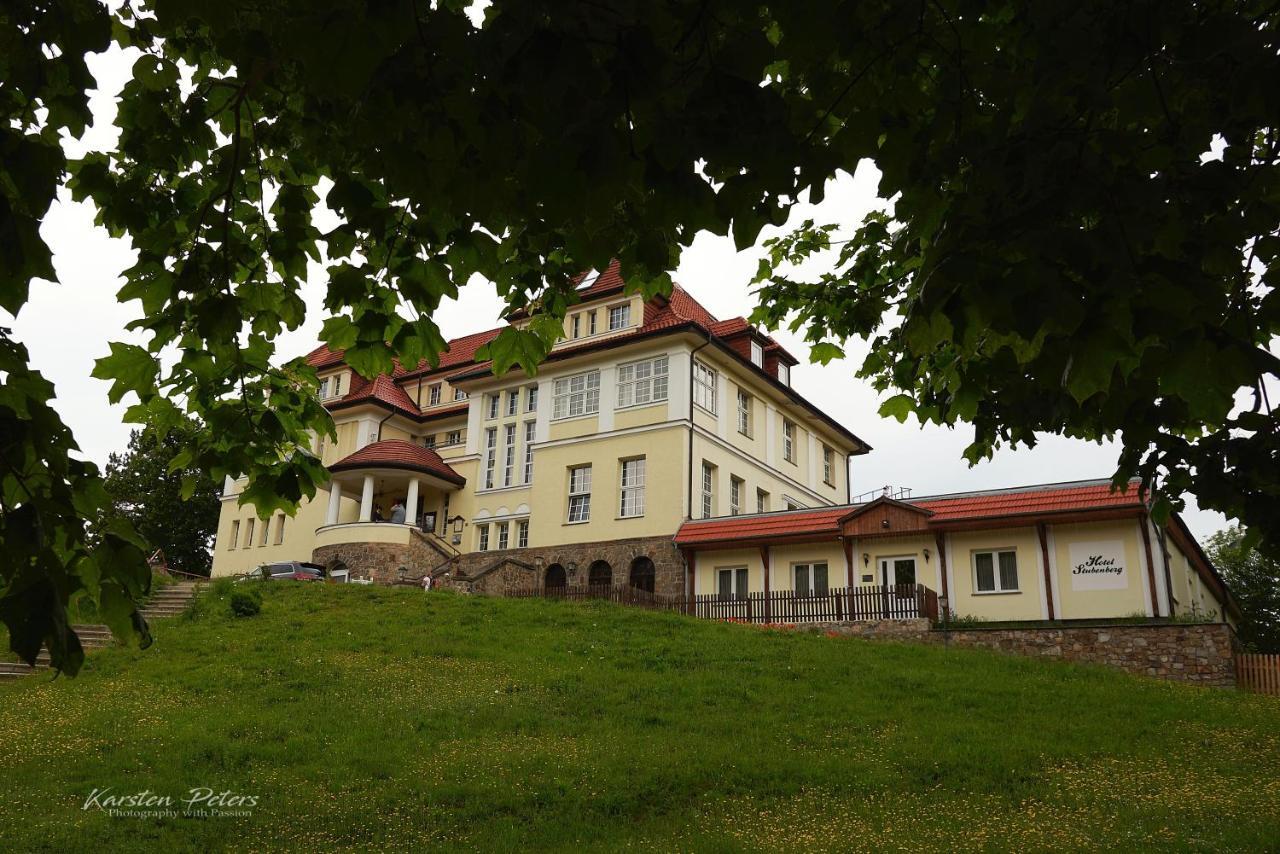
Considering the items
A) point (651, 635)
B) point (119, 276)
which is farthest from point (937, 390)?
point (651, 635)

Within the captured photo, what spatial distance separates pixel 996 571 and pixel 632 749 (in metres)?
16.4

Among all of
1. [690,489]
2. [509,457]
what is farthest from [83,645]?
[509,457]

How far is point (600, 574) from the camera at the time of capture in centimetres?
3189

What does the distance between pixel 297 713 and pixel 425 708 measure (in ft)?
5.94

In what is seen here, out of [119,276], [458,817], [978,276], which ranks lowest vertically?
[458,817]

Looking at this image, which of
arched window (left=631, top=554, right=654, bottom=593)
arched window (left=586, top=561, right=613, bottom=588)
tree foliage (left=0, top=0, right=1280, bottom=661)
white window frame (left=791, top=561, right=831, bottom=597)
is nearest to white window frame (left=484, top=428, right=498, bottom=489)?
arched window (left=586, top=561, right=613, bottom=588)

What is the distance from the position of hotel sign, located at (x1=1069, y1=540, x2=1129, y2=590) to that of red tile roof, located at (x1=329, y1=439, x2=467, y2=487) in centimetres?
2415

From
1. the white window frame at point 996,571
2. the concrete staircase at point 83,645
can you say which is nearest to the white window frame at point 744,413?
the white window frame at point 996,571

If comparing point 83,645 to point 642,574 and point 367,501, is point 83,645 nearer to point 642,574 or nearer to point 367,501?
point 642,574

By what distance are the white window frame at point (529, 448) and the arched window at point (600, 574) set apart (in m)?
5.09

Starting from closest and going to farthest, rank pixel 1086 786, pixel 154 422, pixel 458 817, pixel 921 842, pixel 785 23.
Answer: pixel 785 23 < pixel 154 422 < pixel 921 842 < pixel 458 817 < pixel 1086 786

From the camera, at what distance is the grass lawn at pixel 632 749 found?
859 cm

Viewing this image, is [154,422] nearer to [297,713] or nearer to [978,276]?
[978,276]

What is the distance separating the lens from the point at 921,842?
809cm
